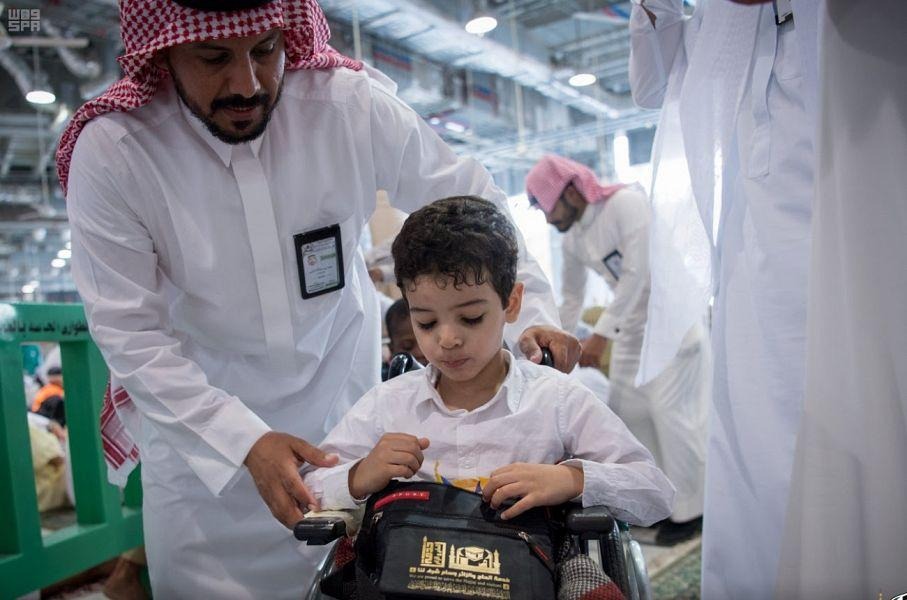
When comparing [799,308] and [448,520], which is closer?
[448,520]

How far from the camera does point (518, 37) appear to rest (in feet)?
28.6

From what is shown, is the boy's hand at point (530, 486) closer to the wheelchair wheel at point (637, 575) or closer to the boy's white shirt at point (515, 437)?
the boy's white shirt at point (515, 437)

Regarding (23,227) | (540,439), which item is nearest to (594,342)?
(540,439)

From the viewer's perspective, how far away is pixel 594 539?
1168 millimetres

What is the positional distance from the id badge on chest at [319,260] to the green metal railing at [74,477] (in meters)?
1.04

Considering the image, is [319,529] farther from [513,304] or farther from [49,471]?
[49,471]

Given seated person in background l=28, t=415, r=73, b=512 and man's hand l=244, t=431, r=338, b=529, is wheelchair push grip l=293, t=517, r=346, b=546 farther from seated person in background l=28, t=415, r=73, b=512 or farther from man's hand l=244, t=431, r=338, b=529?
seated person in background l=28, t=415, r=73, b=512

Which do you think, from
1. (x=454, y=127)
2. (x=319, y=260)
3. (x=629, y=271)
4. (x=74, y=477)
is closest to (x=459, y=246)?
(x=319, y=260)

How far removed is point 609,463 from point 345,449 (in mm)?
525

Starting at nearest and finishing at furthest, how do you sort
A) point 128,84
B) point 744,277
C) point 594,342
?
1. point 128,84
2. point 744,277
3. point 594,342

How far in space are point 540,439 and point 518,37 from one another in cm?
817

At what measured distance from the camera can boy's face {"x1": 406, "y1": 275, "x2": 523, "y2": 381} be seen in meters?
1.32

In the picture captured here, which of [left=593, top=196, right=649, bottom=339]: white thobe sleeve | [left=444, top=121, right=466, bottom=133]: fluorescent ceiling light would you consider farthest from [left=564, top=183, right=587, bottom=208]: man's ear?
[left=444, top=121, right=466, bottom=133]: fluorescent ceiling light

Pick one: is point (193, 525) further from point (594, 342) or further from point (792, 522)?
point (594, 342)
